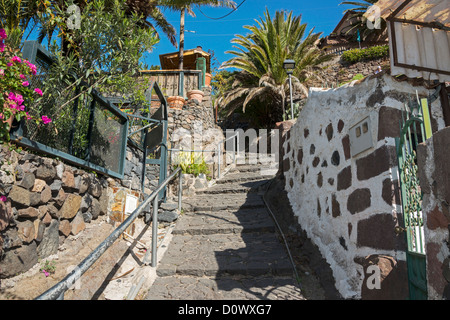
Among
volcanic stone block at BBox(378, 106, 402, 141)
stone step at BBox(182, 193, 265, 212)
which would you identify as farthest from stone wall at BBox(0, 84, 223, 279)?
volcanic stone block at BBox(378, 106, 402, 141)

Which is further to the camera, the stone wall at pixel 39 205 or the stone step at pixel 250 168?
the stone step at pixel 250 168

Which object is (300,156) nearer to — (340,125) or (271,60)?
(340,125)

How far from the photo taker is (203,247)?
455 cm

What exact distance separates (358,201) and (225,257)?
189 cm

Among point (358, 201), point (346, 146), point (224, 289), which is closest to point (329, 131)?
point (346, 146)

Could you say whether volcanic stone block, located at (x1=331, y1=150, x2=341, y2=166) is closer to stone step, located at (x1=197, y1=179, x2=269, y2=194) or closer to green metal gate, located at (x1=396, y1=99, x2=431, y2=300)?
green metal gate, located at (x1=396, y1=99, x2=431, y2=300)

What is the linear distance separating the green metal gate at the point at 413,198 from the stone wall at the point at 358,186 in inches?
3.1

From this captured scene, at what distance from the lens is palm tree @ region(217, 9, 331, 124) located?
14.7m

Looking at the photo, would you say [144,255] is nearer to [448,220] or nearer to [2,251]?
[2,251]

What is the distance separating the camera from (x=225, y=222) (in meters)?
5.38

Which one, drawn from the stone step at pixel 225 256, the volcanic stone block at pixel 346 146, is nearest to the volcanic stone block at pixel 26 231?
the stone step at pixel 225 256

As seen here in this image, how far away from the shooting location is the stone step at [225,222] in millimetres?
5062

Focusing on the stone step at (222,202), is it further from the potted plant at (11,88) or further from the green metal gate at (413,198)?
the potted plant at (11,88)
